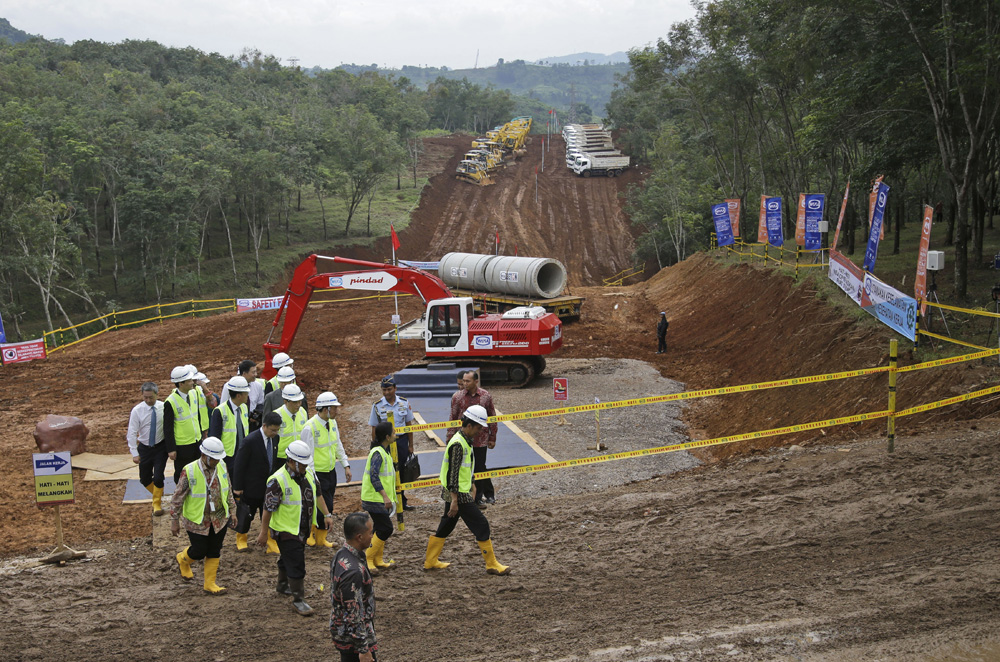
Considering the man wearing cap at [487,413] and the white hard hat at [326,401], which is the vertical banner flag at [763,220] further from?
the white hard hat at [326,401]

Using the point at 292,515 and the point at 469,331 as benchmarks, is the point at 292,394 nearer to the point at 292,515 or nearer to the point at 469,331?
the point at 292,515

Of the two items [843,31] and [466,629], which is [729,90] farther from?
[466,629]

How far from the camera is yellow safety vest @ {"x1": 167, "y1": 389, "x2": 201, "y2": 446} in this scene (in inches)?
403

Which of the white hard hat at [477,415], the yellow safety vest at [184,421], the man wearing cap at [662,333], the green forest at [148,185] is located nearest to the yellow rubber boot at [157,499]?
the yellow safety vest at [184,421]

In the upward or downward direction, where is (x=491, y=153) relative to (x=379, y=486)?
upward

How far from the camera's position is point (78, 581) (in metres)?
9.09

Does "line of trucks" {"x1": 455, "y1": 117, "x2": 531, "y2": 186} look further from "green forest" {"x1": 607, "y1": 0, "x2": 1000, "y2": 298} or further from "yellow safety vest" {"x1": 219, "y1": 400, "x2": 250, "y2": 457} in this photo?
"yellow safety vest" {"x1": 219, "y1": 400, "x2": 250, "y2": 457}

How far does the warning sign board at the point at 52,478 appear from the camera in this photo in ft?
32.3

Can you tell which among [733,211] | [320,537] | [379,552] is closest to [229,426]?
[320,537]

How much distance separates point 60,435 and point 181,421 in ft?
20.2

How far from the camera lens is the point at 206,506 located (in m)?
8.21

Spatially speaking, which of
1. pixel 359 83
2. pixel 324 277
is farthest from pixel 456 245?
pixel 359 83

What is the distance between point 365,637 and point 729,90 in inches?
1378

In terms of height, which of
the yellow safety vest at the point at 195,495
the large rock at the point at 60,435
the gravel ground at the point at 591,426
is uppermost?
the yellow safety vest at the point at 195,495
